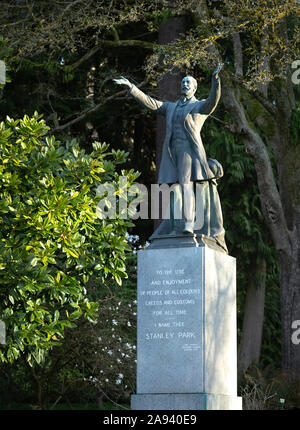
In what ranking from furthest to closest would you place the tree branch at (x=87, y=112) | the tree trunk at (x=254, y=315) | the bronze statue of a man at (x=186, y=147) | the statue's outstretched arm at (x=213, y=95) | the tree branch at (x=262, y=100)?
the tree trunk at (x=254, y=315)
the tree branch at (x=87, y=112)
the tree branch at (x=262, y=100)
the bronze statue of a man at (x=186, y=147)
the statue's outstretched arm at (x=213, y=95)

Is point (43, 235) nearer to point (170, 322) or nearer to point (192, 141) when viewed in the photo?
point (170, 322)

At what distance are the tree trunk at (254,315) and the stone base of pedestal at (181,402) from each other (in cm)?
1175

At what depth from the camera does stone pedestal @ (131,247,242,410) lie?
37.4ft

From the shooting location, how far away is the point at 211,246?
39.7 feet

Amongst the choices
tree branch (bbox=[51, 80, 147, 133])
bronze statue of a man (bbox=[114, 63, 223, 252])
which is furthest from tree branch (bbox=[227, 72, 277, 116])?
bronze statue of a man (bbox=[114, 63, 223, 252])

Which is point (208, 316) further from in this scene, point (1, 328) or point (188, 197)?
point (1, 328)

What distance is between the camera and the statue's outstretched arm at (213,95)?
1193cm

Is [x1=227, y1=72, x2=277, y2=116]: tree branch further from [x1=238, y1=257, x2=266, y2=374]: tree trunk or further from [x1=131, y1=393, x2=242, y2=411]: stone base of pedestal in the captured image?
[x1=131, y1=393, x2=242, y2=411]: stone base of pedestal

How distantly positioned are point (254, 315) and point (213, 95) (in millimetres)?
12439

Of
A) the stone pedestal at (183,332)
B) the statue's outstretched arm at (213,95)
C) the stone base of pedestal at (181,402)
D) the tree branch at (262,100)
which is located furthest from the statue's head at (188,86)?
the tree branch at (262,100)

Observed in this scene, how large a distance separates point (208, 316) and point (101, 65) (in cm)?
1259

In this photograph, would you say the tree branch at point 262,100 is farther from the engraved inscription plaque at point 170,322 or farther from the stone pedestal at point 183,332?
the engraved inscription plaque at point 170,322

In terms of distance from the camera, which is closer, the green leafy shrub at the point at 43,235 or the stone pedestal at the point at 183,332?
the stone pedestal at the point at 183,332
